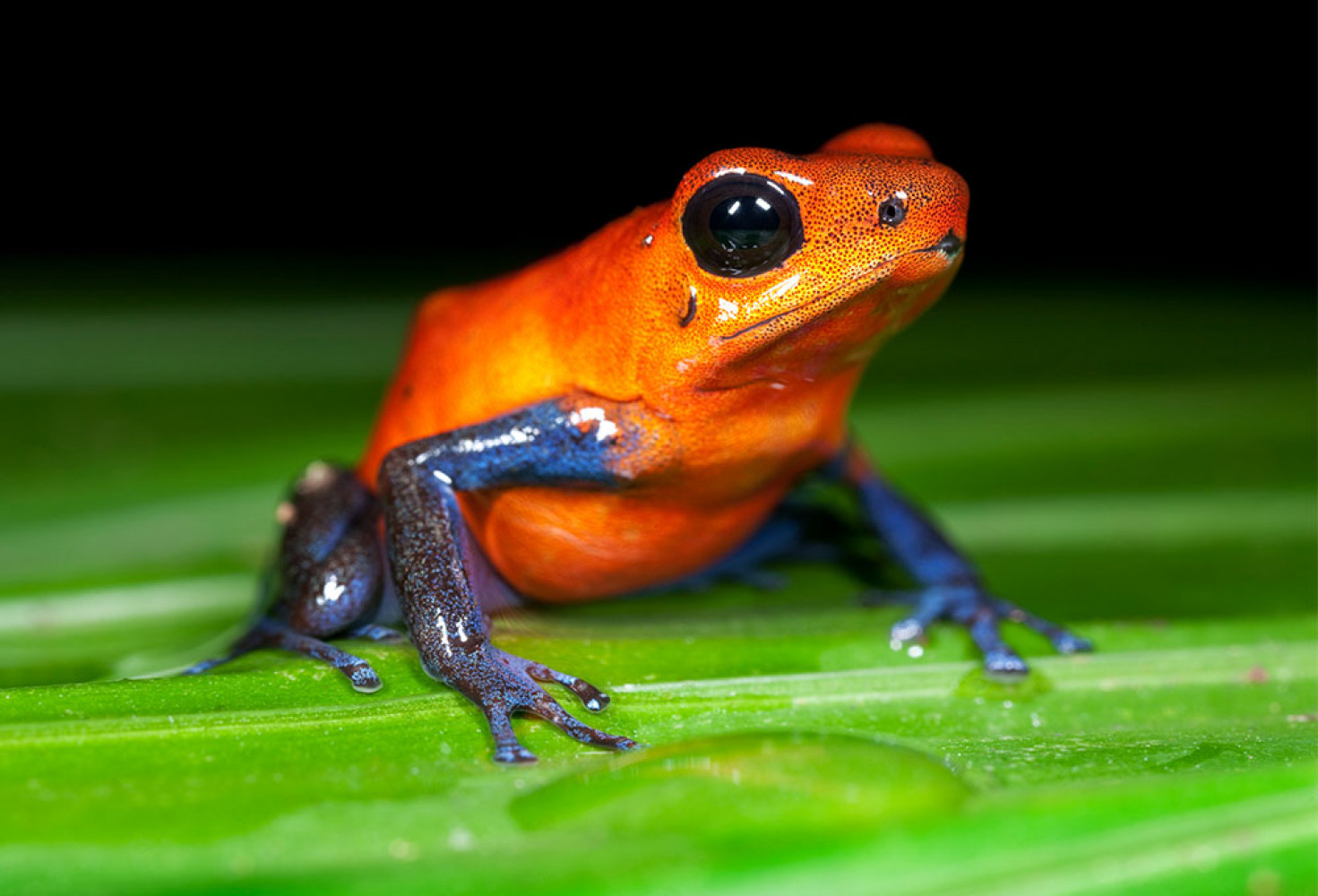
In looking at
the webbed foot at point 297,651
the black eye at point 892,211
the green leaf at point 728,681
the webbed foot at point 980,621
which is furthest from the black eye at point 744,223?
the webbed foot at point 297,651

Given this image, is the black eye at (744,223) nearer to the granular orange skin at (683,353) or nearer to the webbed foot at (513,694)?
the granular orange skin at (683,353)

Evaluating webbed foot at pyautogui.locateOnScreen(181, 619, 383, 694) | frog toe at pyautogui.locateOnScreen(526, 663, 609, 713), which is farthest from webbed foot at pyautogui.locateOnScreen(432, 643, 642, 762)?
webbed foot at pyautogui.locateOnScreen(181, 619, 383, 694)

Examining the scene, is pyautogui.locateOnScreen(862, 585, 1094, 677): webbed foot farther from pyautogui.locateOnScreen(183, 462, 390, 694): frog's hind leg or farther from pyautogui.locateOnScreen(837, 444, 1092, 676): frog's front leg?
pyautogui.locateOnScreen(183, 462, 390, 694): frog's hind leg

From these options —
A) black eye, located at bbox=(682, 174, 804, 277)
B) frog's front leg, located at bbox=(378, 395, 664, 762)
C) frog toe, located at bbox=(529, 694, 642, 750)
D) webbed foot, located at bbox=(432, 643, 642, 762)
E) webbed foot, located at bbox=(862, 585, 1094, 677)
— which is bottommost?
webbed foot, located at bbox=(862, 585, 1094, 677)

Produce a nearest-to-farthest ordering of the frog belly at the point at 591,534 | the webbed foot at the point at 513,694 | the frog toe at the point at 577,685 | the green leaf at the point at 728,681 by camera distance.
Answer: the green leaf at the point at 728,681
the webbed foot at the point at 513,694
the frog toe at the point at 577,685
the frog belly at the point at 591,534

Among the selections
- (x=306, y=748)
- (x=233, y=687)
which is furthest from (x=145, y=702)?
(x=306, y=748)

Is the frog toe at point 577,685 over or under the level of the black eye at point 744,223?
under

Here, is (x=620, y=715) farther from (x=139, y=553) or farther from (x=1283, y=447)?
(x=1283, y=447)
